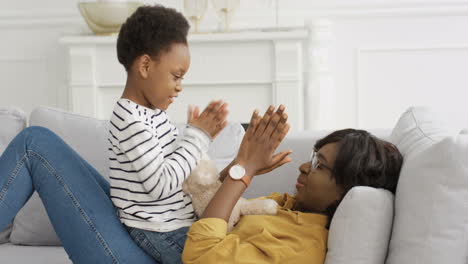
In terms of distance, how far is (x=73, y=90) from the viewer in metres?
3.52

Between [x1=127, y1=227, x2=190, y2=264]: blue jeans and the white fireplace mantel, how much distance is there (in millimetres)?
1995

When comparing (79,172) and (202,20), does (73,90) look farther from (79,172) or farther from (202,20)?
(79,172)

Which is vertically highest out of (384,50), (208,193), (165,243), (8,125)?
(384,50)

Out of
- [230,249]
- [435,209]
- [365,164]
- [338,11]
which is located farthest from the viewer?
[338,11]

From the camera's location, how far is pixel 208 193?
4.99 ft

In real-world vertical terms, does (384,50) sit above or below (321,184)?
above

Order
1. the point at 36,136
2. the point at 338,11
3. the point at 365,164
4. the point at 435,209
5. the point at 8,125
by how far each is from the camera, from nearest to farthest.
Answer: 1. the point at 435,209
2. the point at 365,164
3. the point at 36,136
4. the point at 8,125
5. the point at 338,11

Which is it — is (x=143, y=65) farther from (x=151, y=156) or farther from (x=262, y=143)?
(x=262, y=143)

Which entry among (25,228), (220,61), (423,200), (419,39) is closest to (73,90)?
(220,61)

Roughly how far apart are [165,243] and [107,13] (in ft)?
7.19

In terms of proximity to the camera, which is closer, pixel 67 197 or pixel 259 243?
pixel 259 243

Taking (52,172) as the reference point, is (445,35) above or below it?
above

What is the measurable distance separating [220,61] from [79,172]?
1969 mm

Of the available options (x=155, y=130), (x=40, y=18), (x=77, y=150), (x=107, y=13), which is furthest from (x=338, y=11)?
(x=155, y=130)
